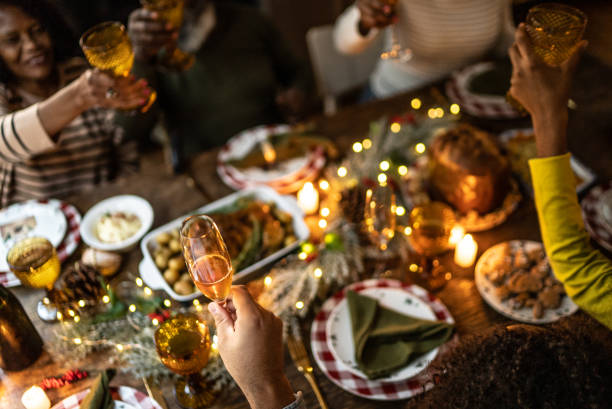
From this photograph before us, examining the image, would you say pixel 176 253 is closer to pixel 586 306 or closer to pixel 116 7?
pixel 586 306

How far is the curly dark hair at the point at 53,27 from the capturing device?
1.82m

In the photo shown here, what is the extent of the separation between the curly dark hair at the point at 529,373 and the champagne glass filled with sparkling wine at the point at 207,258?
0.54m

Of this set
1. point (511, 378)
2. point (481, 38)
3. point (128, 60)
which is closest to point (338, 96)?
point (481, 38)

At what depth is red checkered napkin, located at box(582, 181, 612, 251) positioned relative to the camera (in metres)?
1.53

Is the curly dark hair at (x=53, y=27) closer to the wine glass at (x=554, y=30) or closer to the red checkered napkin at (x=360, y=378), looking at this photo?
the red checkered napkin at (x=360, y=378)

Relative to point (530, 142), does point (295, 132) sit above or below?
above

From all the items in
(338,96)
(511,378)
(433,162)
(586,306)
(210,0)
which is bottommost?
(338,96)

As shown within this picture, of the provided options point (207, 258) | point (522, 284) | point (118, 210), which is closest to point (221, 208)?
point (118, 210)

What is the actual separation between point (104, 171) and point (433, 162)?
5.01 ft

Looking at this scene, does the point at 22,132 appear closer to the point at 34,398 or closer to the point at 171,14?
the point at 171,14

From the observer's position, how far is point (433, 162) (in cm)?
168

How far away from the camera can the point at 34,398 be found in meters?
1.25

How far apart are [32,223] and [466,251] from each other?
1.53 metres

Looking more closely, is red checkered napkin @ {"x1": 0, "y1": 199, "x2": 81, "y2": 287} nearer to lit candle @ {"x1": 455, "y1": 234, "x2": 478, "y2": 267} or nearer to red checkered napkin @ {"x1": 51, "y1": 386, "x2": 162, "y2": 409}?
red checkered napkin @ {"x1": 51, "y1": 386, "x2": 162, "y2": 409}
